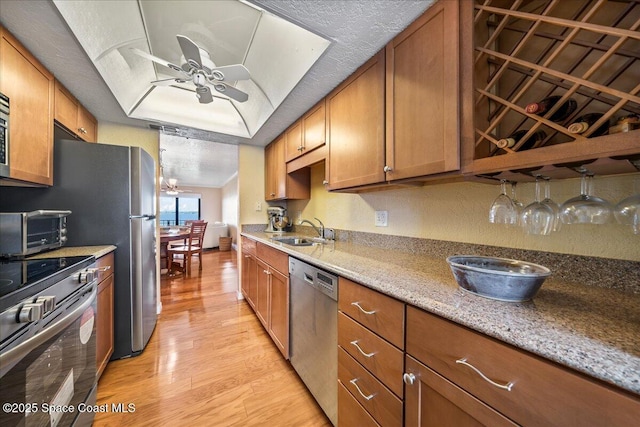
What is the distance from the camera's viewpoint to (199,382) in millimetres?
1531

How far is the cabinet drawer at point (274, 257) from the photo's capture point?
65.9 inches

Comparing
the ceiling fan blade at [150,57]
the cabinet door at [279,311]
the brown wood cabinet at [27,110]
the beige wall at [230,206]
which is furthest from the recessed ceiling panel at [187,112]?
the beige wall at [230,206]

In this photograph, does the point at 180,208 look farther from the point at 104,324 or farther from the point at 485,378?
the point at 485,378

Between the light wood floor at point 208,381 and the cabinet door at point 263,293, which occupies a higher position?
the cabinet door at point 263,293

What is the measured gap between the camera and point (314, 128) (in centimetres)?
195

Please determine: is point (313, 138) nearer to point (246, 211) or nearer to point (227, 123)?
point (227, 123)

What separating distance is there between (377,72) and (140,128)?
2.55 m

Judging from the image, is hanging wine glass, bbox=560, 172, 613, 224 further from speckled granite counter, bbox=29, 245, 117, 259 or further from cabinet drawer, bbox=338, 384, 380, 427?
speckled granite counter, bbox=29, 245, 117, 259

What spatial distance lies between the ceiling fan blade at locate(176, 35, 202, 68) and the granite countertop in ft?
4.93

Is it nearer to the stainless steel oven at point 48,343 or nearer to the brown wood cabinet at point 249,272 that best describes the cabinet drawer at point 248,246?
the brown wood cabinet at point 249,272

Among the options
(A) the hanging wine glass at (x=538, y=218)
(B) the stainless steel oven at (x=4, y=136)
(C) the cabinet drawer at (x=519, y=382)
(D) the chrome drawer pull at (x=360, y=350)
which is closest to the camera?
(C) the cabinet drawer at (x=519, y=382)

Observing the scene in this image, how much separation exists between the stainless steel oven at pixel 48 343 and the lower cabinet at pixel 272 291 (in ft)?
3.46

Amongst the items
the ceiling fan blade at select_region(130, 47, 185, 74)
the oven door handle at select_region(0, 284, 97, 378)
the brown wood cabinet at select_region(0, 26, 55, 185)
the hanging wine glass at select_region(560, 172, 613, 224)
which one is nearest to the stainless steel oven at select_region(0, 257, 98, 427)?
the oven door handle at select_region(0, 284, 97, 378)

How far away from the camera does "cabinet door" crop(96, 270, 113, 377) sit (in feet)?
4.86
